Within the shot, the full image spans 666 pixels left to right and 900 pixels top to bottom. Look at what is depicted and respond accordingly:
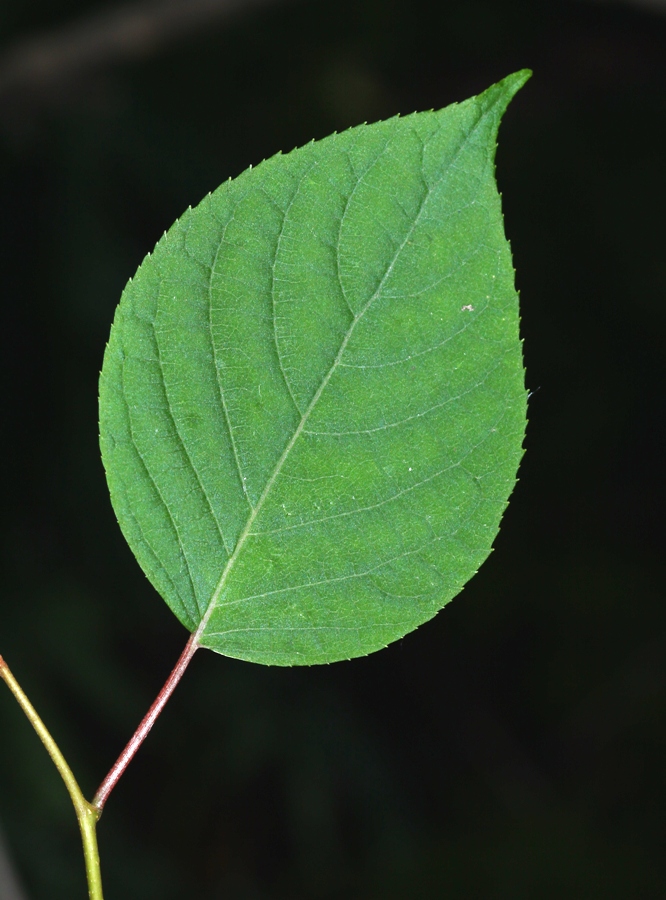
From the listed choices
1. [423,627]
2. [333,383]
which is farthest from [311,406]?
[423,627]

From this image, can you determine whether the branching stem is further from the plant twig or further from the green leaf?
the green leaf

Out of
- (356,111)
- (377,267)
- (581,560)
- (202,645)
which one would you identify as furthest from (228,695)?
(377,267)

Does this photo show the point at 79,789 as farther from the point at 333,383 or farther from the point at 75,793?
the point at 333,383

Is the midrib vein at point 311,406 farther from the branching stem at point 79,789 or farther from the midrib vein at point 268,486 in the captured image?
the branching stem at point 79,789

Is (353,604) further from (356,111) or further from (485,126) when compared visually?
(356,111)

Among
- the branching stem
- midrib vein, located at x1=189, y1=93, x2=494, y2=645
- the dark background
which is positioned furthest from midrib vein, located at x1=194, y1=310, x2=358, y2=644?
the dark background
